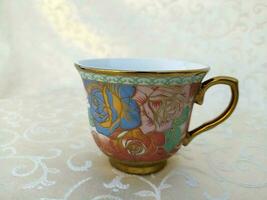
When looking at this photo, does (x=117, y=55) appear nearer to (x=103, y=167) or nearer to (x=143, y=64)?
(x=143, y=64)

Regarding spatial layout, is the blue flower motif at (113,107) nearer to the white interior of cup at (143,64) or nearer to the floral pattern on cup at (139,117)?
the floral pattern on cup at (139,117)

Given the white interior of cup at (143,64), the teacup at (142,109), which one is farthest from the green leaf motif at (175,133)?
the white interior of cup at (143,64)

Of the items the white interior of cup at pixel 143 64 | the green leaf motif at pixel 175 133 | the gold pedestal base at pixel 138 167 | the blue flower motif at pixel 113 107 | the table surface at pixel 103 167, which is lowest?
the table surface at pixel 103 167

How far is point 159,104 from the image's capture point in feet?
1.34

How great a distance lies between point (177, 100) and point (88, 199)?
6.2 inches

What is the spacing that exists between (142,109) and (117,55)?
0.63 meters

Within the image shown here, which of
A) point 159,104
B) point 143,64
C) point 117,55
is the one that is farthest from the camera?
point 117,55

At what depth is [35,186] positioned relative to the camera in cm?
42

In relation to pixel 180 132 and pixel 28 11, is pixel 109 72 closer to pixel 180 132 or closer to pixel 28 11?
pixel 180 132

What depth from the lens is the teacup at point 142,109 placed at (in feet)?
1.28

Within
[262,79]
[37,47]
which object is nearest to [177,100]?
[262,79]

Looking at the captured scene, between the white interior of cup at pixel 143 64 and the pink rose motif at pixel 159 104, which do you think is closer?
the pink rose motif at pixel 159 104

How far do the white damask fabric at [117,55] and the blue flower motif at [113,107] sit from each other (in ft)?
0.25

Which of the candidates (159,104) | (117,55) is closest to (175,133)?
(159,104)
